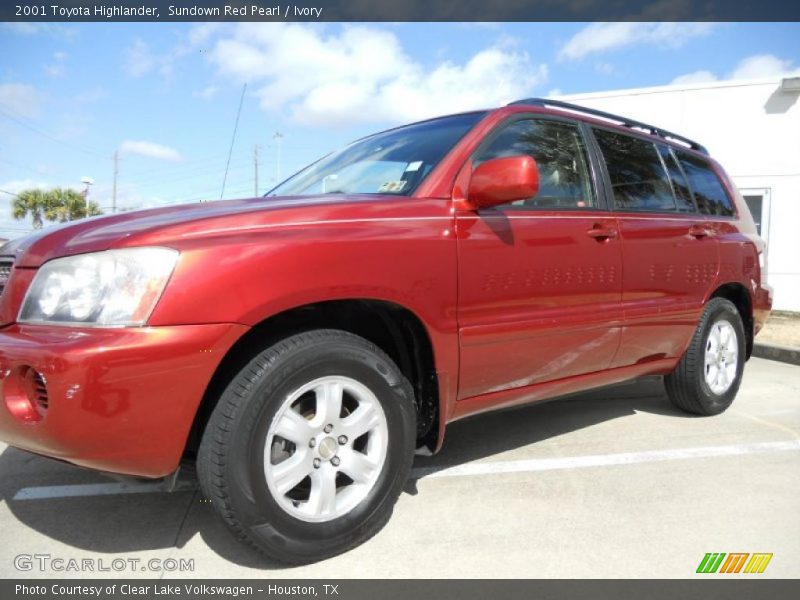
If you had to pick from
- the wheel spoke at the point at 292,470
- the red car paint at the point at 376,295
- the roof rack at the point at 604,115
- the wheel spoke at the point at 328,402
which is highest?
the roof rack at the point at 604,115

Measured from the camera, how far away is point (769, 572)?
6.90 feet

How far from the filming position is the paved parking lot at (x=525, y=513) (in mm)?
2158

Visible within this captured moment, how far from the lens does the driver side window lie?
9.27 ft

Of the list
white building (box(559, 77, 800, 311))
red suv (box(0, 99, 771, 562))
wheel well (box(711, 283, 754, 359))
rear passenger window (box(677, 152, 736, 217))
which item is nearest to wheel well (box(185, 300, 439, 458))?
red suv (box(0, 99, 771, 562))

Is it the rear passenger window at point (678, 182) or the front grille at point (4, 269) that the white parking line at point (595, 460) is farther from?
the front grille at point (4, 269)

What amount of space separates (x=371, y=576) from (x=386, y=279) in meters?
1.04

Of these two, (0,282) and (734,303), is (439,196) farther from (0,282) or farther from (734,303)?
(734,303)

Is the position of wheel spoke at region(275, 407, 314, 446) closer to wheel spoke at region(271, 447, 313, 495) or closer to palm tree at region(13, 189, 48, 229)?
wheel spoke at region(271, 447, 313, 495)

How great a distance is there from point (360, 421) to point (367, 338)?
1.35 ft

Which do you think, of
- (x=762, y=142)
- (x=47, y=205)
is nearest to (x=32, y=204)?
(x=47, y=205)

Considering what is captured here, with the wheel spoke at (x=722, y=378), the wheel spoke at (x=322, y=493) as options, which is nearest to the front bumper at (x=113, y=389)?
the wheel spoke at (x=322, y=493)

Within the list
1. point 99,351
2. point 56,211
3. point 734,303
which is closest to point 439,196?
point 99,351

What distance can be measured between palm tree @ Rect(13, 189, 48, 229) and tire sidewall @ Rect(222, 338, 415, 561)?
130 feet

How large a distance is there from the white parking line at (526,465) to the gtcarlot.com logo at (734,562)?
924 mm
